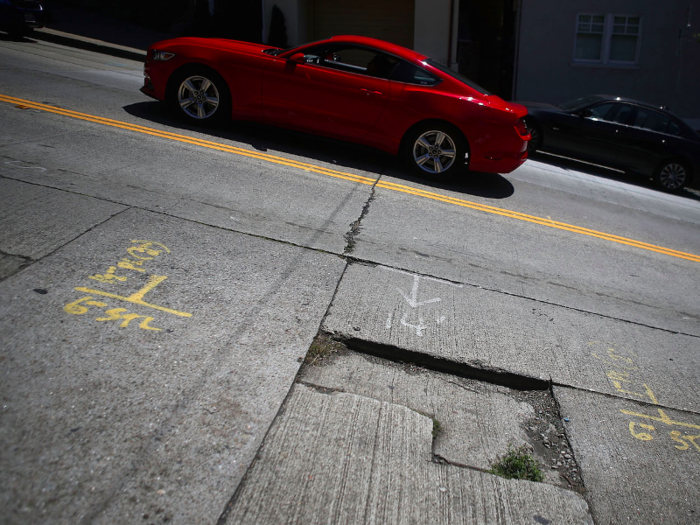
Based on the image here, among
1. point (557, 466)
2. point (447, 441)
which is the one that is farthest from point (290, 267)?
point (557, 466)

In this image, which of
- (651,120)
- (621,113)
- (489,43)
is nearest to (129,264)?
(621,113)

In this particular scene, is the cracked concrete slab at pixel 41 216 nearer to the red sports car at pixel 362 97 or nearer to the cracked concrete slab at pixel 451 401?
the cracked concrete slab at pixel 451 401

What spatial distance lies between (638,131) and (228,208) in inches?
377

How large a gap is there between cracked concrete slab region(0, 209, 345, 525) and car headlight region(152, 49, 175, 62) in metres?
3.58

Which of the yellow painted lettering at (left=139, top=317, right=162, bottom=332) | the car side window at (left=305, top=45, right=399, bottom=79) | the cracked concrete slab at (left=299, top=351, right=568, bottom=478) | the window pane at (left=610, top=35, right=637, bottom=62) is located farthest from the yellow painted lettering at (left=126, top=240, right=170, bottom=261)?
the window pane at (left=610, top=35, right=637, bottom=62)

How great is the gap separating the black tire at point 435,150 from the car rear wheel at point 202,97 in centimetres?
261

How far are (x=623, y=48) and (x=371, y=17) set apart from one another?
26.0 feet

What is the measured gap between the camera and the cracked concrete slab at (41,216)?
431 centimetres

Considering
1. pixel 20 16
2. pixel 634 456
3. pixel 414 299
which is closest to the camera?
pixel 634 456

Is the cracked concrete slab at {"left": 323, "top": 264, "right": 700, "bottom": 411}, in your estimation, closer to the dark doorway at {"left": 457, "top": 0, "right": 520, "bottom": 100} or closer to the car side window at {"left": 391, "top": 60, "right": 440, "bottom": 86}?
the car side window at {"left": 391, "top": 60, "right": 440, "bottom": 86}

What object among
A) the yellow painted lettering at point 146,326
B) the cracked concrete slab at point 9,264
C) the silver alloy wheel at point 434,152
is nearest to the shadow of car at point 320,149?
the silver alloy wheel at point 434,152

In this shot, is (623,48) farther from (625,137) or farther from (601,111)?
(625,137)

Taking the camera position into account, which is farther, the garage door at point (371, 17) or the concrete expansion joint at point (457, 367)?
the garage door at point (371, 17)

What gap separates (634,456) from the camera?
11.4ft
